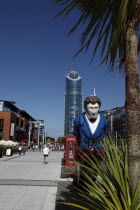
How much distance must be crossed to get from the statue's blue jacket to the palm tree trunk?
137 cm

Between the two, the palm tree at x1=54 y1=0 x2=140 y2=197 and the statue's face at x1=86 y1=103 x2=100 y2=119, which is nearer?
the palm tree at x1=54 y1=0 x2=140 y2=197

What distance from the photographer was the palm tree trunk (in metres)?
2.02

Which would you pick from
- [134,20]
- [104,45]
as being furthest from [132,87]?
[104,45]

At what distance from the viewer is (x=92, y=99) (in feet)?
11.6

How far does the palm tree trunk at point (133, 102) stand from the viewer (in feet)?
6.64

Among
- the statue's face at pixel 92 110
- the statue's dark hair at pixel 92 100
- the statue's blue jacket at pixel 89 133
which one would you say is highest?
the statue's dark hair at pixel 92 100

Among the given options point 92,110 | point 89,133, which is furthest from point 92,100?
point 89,133

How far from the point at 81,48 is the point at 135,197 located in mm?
1862

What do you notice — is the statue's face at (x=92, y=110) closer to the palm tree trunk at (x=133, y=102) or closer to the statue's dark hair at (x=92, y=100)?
the statue's dark hair at (x=92, y=100)

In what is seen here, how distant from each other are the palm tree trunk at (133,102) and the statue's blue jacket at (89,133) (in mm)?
1368

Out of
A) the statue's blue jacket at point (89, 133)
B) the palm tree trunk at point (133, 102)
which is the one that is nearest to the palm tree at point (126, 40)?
the palm tree trunk at point (133, 102)

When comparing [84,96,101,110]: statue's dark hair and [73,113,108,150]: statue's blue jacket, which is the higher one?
[84,96,101,110]: statue's dark hair

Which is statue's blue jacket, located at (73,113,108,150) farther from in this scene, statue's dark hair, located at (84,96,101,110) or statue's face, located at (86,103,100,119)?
statue's dark hair, located at (84,96,101,110)

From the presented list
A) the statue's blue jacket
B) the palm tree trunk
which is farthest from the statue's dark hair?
the palm tree trunk
